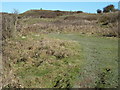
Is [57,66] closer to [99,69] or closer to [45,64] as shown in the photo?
[45,64]

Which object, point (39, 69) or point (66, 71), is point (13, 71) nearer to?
point (39, 69)

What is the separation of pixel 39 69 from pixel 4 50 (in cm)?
324

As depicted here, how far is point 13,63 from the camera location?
9.49m

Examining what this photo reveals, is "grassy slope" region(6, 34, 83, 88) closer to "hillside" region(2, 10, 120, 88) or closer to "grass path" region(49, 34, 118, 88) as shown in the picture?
"hillside" region(2, 10, 120, 88)

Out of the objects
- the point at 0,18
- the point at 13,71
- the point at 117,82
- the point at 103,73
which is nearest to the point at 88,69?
the point at 103,73

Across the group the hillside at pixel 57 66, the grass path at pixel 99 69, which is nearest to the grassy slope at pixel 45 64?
the hillside at pixel 57 66

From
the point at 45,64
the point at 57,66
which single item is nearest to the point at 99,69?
the point at 57,66

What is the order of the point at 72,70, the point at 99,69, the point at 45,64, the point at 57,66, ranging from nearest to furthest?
the point at 99,69 → the point at 72,70 → the point at 57,66 → the point at 45,64

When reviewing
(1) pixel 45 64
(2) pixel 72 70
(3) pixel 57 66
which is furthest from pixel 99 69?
(1) pixel 45 64

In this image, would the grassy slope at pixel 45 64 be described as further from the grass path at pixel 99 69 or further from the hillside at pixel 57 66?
the grass path at pixel 99 69

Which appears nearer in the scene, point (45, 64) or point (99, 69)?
point (99, 69)

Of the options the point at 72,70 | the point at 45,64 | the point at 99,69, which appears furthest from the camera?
the point at 45,64

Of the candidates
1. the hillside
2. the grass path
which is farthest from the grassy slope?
the grass path

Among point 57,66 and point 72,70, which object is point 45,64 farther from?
point 72,70
